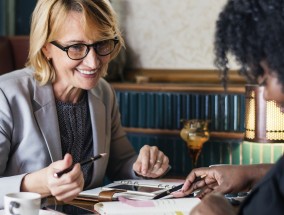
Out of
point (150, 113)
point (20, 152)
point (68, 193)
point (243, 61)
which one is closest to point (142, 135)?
point (150, 113)

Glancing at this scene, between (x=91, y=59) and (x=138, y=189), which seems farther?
(x=91, y=59)

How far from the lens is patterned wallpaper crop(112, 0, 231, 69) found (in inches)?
114

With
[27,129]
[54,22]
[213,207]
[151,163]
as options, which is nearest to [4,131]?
[27,129]

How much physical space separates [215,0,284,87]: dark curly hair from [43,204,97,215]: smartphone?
0.61 metres

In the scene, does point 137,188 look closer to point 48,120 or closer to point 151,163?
point 151,163

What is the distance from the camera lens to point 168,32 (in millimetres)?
2984

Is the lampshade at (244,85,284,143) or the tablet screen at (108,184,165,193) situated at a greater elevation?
the lampshade at (244,85,284,143)

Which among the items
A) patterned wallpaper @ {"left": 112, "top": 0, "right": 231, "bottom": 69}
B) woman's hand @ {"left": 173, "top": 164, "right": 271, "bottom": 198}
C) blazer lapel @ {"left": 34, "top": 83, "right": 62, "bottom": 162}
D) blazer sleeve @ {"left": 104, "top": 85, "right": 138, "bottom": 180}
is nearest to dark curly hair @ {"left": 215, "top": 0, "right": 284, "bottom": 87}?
woman's hand @ {"left": 173, "top": 164, "right": 271, "bottom": 198}

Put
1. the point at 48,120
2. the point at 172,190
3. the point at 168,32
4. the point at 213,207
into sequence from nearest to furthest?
1. the point at 213,207
2. the point at 172,190
3. the point at 48,120
4. the point at 168,32

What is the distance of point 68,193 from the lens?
1.70m

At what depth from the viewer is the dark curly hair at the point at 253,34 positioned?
3.94ft

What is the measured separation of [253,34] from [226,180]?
72 centimetres

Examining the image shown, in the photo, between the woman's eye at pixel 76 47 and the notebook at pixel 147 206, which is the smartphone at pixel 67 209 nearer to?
the notebook at pixel 147 206

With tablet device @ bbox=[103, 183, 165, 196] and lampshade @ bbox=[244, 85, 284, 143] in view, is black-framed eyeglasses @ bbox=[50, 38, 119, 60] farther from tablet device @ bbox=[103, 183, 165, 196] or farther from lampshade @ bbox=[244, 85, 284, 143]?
lampshade @ bbox=[244, 85, 284, 143]
